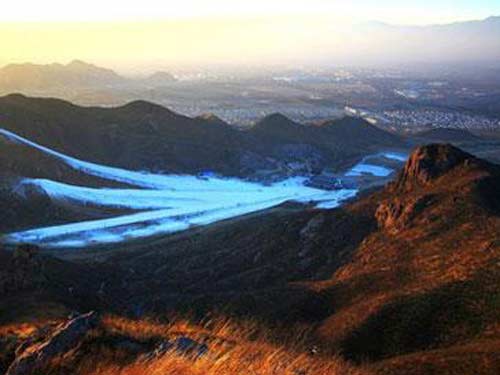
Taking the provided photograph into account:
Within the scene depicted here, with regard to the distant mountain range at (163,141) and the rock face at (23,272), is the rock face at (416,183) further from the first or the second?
the distant mountain range at (163,141)

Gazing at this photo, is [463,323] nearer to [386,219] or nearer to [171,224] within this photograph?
[386,219]

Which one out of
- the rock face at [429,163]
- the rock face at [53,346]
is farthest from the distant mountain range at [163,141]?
the rock face at [53,346]

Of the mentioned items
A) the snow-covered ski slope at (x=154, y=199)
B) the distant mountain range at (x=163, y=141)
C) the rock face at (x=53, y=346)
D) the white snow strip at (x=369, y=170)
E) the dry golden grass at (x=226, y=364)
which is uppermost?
the dry golden grass at (x=226, y=364)

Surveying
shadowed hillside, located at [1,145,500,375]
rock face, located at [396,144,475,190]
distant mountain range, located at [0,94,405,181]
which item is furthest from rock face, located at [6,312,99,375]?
distant mountain range, located at [0,94,405,181]

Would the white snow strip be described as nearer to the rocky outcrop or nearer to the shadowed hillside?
the shadowed hillside

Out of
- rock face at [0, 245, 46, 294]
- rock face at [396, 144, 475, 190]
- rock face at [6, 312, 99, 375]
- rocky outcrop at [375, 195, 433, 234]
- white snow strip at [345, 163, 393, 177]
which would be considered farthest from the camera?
white snow strip at [345, 163, 393, 177]

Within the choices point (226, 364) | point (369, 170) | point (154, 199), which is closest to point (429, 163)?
point (154, 199)

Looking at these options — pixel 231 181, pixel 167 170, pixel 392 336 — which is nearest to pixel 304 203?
pixel 231 181
